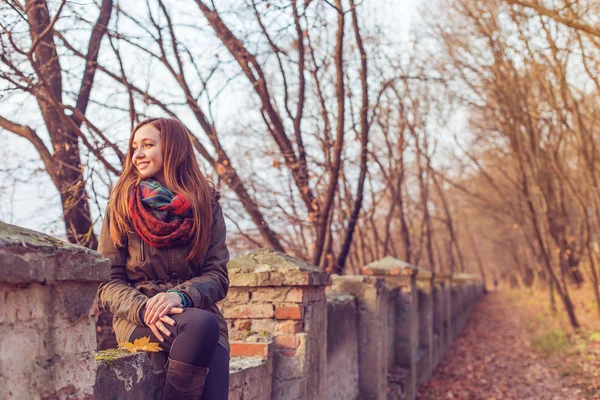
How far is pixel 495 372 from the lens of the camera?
10695mm

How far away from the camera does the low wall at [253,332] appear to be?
5.57 feet

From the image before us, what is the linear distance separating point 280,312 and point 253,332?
219mm

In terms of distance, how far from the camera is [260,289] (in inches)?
163

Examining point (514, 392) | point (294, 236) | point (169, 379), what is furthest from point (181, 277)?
point (514, 392)

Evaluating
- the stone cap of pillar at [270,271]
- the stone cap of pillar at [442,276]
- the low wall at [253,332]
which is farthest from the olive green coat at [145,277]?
the stone cap of pillar at [442,276]

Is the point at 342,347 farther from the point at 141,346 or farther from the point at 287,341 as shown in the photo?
the point at 141,346

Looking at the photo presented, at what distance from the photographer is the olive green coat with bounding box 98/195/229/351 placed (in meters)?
2.70

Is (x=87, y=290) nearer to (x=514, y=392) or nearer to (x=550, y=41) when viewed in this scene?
(x=514, y=392)

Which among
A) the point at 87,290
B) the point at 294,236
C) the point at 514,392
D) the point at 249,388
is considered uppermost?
the point at 294,236

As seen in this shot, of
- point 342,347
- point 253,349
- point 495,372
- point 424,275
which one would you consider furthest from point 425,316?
point 253,349

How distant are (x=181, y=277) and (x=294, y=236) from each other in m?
6.72

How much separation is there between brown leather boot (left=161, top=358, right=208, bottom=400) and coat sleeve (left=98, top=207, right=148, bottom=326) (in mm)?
289

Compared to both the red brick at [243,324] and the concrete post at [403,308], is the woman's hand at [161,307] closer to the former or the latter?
the red brick at [243,324]

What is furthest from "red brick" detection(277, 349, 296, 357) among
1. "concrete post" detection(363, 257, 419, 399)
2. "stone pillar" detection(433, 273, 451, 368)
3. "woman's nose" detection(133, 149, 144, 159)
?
"stone pillar" detection(433, 273, 451, 368)
